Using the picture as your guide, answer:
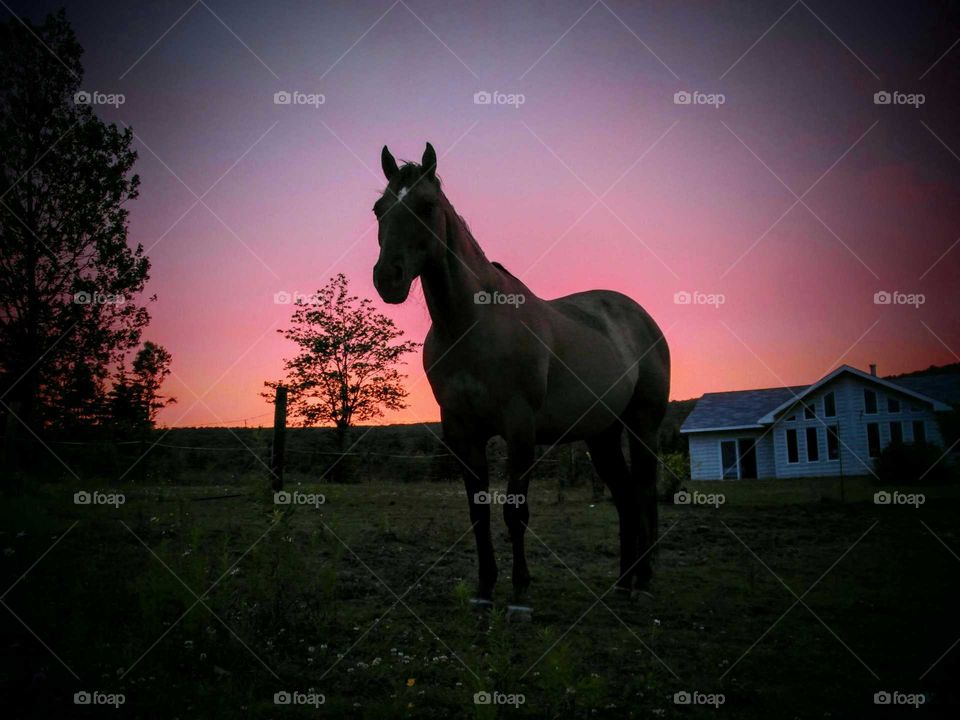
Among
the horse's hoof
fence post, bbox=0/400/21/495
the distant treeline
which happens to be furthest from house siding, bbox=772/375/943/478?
fence post, bbox=0/400/21/495

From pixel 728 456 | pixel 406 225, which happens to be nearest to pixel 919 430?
pixel 728 456

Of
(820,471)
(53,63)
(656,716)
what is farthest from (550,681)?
(820,471)

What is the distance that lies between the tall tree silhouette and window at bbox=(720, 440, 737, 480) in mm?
31930

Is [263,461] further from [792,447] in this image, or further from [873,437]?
[873,437]

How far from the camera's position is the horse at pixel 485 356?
16.4 feet

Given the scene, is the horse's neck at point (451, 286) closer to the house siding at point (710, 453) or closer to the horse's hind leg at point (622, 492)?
the horse's hind leg at point (622, 492)

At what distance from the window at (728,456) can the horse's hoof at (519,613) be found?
36041mm

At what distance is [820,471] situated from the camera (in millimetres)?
32844

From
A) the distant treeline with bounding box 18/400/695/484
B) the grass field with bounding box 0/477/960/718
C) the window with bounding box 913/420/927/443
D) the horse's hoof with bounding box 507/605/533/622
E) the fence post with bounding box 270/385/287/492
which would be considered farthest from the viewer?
A: the window with bounding box 913/420/927/443

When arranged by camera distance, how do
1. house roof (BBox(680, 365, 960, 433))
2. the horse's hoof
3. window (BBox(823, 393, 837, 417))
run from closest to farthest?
the horse's hoof → house roof (BBox(680, 365, 960, 433)) → window (BBox(823, 393, 837, 417))

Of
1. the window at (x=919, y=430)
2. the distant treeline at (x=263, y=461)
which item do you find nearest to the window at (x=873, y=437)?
the window at (x=919, y=430)

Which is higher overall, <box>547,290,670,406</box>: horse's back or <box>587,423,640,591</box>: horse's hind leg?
<box>547,290,670,406</box>: horse's back

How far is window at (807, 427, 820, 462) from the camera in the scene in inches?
1316

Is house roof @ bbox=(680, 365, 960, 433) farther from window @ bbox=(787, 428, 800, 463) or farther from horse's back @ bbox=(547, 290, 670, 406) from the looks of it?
horse's back @ bbox=(547, 290, 670, 406)
